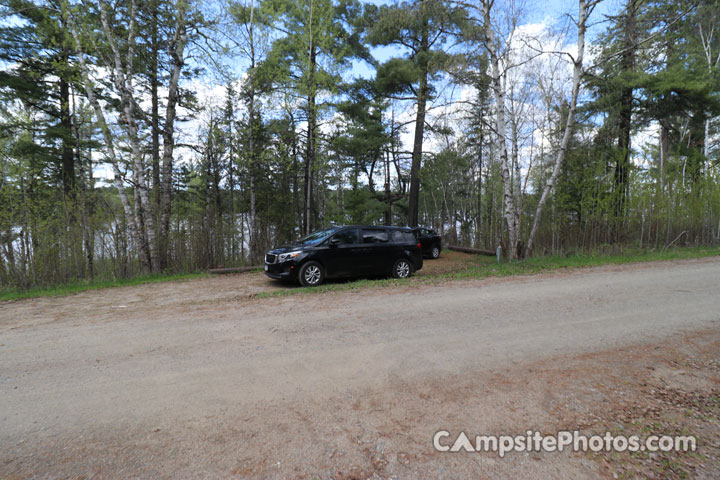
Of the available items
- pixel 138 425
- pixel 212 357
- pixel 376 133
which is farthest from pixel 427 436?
pixel 376 133

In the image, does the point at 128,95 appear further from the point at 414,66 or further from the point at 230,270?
the point at 414,66

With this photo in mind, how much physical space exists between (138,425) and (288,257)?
231 inches

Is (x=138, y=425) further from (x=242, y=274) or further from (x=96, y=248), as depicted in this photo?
(x=96, y=248)

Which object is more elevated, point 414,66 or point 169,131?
point 414,66

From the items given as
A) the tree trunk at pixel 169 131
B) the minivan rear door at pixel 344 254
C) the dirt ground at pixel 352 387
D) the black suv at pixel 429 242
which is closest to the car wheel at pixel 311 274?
the minivan rear door at pixel 344 254

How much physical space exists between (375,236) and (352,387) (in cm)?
658

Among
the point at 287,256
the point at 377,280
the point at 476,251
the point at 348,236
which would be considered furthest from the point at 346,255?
the point at 476,251

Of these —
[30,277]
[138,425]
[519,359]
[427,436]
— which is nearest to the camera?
[427,436]

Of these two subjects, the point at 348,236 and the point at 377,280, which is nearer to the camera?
the point at 377,280

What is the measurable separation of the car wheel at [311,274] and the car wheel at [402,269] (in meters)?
2.28

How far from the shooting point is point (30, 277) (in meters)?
9.06

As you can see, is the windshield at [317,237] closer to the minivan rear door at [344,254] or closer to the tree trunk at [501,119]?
the minivan rear door at [344,254]

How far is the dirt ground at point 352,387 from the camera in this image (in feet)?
6.43

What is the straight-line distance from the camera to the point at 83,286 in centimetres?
852
